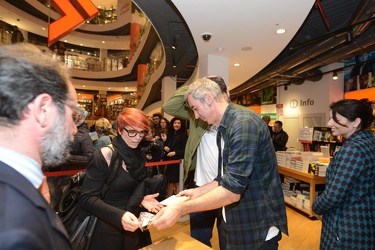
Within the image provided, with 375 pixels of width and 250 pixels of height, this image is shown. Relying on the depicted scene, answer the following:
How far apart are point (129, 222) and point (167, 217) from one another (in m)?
0.26

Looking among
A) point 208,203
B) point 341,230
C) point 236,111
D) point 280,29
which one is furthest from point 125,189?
point 280,29

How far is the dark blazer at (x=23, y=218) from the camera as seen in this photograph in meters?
0.41

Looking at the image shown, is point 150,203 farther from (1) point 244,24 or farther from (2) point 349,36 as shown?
(2) point 349,36

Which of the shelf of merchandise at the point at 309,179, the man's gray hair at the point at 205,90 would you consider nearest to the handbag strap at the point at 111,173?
the man's gray hair at the point at 205,90

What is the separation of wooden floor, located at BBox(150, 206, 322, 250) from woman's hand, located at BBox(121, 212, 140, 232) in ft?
7.47

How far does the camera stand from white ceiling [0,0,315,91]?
3393 mm

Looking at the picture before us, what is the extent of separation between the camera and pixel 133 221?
1.37 meters

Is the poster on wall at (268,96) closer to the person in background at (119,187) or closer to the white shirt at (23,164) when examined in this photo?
the person in background at (119,187)

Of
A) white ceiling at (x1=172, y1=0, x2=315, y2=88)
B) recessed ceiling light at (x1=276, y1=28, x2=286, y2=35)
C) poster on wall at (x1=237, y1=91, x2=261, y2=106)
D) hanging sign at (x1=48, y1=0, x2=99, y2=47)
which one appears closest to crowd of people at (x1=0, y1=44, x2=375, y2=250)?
white ceiling at (x1=172, y1=0, x2=315, y2=88)

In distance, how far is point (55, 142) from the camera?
0.62 metres

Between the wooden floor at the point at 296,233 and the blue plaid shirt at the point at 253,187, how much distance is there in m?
2.17

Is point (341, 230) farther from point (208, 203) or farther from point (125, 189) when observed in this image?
point (125, 189)

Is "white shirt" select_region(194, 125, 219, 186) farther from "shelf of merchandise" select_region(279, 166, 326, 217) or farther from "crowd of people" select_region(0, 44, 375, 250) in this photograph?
"shelf of merchandise" select_region(279, 166, 326, 217)

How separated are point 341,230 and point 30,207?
2025mm
